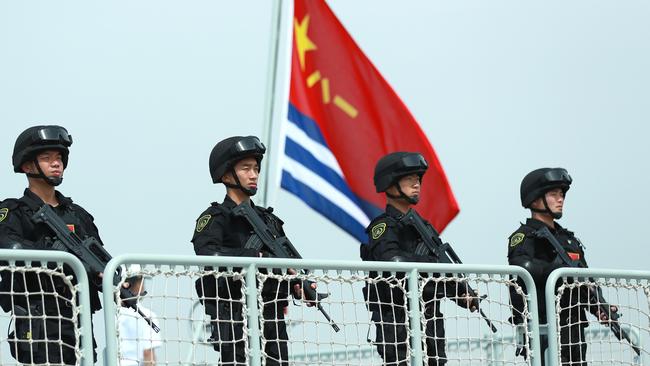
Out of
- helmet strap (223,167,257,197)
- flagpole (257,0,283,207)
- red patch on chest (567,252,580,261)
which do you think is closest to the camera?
helmet strap (223,167,257,197)

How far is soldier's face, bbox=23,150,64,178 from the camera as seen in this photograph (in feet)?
25.5

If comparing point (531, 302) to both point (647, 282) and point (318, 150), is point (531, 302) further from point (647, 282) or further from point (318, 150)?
point (318, 150)

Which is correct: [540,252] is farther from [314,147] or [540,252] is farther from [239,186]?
[314,147]

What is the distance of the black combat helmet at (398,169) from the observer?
8.98 m

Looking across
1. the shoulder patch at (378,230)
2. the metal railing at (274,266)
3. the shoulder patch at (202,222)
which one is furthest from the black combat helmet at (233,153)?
the metal railing at (274,266)

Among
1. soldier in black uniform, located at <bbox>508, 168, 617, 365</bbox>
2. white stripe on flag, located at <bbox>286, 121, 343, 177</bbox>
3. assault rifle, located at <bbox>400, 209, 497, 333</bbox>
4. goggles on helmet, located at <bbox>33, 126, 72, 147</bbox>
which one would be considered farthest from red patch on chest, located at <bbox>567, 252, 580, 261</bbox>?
white stripe on flag, located at <bbox>286, 121, 343, 177</bbox>

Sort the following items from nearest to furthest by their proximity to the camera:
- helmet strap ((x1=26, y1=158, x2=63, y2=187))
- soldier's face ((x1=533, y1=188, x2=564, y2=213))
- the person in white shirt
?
the person in white shirt
helmet strap ((x1=26, y1=158, x2=63, y2=187))
soldier's face ((x1=533, y1=188, x2=564, y2=213))

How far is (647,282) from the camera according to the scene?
8.91 m

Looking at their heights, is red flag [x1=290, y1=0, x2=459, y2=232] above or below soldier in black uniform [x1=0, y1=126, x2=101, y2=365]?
above

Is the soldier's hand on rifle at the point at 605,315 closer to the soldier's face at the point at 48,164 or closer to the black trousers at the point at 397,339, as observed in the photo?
the black trousers at the point at 397,339

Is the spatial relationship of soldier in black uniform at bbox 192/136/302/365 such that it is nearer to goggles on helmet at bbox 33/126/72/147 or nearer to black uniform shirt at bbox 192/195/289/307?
black uniform shirt at bbox 192/195/289/307

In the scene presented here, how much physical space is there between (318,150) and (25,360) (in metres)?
6.59

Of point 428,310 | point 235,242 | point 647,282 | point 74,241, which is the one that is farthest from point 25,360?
point 647,282

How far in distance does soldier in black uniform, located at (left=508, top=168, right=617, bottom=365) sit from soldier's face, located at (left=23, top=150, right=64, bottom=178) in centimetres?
271
